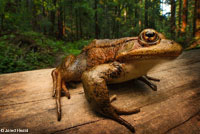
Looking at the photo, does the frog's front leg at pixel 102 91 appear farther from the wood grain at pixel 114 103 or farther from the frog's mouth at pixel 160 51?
the frog's mouth at pixel 160 51

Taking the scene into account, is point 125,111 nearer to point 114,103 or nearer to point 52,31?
point 114,103

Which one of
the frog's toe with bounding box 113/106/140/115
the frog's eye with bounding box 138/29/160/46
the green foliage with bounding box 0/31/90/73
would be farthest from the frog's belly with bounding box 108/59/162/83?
the green foliage with bounding box 0/31/90/73

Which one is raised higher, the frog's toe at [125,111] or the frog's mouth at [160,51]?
the frog's mouth at [160,51]

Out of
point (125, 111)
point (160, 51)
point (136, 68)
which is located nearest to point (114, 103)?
point (125, 111)

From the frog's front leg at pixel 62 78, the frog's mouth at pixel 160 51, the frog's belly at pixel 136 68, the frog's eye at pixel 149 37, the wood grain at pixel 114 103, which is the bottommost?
the wood grain at pixel 114 103

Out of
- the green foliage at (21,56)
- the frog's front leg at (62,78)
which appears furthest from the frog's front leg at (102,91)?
the green foliage at (21,56)

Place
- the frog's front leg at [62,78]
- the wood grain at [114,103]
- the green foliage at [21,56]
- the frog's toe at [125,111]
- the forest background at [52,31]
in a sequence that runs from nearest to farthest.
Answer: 1. the wood grain at [114,103]
2. the frog's toe at [125,111]
3. the frog's front leg at [62,78]
4. the green foliage at [21,56]
5. the forest background at [52,31]
